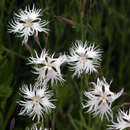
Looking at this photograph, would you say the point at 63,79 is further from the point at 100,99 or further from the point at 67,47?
the point at 67,47

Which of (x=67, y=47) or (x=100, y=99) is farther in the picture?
(x=67, y=47)

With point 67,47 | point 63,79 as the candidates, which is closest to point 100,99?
point 63,79

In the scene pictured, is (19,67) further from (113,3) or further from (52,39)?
(113,3)

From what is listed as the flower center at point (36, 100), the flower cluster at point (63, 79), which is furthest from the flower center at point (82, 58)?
the flower center at point (36, 100)

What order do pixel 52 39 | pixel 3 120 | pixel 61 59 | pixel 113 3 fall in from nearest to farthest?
pixel 61 59
pixel 3 120
pixel 52 39
pixel 113 3

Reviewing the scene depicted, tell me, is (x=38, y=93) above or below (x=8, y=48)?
below

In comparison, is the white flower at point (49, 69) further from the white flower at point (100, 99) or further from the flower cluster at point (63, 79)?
the white flower at point (100, 99)

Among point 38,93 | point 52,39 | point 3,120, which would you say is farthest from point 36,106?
point 52,39

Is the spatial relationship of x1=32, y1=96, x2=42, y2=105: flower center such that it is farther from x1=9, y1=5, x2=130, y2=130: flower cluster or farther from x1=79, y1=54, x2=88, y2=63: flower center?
x1=79, y1=54, x2=88, y2=63: flower center

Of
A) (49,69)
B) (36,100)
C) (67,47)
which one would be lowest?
(36,100)
